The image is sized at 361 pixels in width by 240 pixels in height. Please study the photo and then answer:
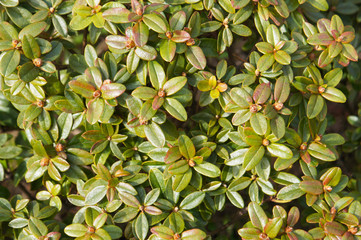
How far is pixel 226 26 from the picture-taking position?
168cm

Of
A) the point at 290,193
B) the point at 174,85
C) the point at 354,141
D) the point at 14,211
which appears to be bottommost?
the point at 354,141

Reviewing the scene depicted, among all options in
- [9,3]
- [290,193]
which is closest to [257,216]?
[290,193]

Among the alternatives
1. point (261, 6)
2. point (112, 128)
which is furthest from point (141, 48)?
point (261, 6)

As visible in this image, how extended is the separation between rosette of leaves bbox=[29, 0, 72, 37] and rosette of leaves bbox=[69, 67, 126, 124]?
284 millimetres

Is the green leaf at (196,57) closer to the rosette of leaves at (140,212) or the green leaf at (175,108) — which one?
the green leaf at (175,108)

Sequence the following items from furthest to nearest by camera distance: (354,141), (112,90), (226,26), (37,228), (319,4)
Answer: (354,141), (319,4), (226,26), (37,228), (112,90)

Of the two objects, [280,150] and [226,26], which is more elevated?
[226,26]

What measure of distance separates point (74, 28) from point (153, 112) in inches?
20.6

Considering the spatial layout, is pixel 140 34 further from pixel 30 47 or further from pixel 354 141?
pixel 354 141

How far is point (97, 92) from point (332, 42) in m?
1.05

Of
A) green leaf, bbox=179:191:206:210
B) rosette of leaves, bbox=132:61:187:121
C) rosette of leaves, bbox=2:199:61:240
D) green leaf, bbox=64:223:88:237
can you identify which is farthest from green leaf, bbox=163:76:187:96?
rosette of leaves, bbox=2:199:61:240

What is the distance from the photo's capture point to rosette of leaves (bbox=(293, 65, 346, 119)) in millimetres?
1598

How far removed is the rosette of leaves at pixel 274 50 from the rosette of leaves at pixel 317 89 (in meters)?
0.13

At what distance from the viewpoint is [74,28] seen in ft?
5.30
